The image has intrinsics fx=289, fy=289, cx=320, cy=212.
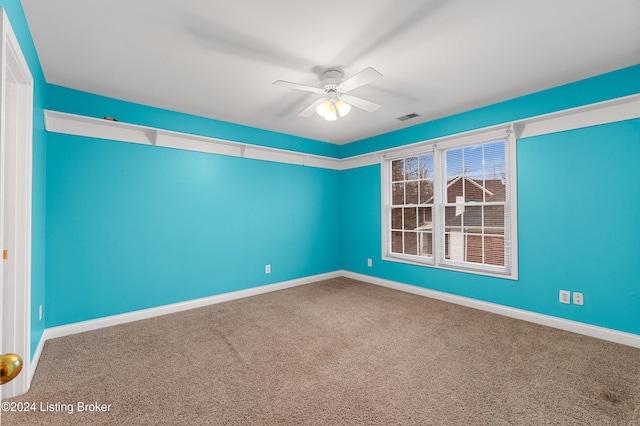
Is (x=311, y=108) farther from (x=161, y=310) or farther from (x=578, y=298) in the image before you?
(x=578, y=298)

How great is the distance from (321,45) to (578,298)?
3.47m

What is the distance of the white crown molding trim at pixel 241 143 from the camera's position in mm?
2746

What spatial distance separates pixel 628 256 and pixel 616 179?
0.72m

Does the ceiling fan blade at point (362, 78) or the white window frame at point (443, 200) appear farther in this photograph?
the white window frame at point (443, 200)

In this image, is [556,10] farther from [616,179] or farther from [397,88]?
[616,179]

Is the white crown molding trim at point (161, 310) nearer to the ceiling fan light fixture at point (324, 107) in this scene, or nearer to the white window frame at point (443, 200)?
the white window frame at point (443, 200)

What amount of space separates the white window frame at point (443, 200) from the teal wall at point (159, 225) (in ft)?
4.44

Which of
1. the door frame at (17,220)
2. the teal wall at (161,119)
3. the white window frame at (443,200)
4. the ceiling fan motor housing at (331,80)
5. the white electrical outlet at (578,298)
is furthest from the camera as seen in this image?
the white window frame at (443,200)

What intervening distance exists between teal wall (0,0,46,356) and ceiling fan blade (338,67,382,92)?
2.21 m

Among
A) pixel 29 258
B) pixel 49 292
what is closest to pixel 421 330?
pixel 29 258

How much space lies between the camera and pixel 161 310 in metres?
3.50

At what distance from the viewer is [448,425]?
1682 millimetres

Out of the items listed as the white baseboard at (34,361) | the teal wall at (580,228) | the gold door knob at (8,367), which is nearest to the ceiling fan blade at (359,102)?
the teal wall at (580,228)

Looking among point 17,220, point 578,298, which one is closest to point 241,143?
point 17,220
